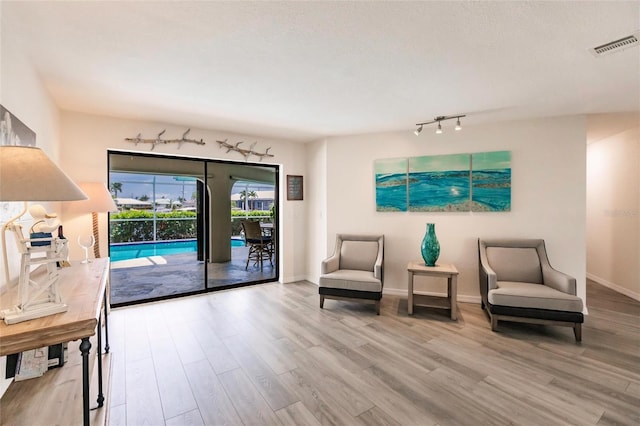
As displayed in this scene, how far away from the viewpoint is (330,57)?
2.19 metres

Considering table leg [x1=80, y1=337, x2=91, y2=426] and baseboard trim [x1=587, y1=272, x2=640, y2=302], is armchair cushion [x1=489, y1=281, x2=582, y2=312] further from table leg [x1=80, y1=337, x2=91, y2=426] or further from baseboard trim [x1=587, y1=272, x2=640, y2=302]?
table leg [x1=80, y1=337, x2=91, y2=426]

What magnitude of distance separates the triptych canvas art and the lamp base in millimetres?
3846

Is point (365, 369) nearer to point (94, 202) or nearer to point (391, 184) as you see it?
point (391, 184)

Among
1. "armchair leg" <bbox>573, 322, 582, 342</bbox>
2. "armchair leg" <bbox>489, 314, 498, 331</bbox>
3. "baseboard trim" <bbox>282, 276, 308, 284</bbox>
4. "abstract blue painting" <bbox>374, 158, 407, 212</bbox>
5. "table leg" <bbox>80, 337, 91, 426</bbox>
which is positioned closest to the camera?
"table leg" <bbox>80, 337, 91, 426</bbox>

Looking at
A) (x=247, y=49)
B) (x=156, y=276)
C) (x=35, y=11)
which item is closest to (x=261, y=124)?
(x=247, y=49)

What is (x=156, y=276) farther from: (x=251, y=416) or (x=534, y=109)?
(x=534, y=109)

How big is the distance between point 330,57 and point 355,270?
→ 2.79m

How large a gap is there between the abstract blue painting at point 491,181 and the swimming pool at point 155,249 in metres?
4.68

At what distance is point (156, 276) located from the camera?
5.09m

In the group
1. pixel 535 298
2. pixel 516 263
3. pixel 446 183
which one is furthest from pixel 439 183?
pixel 535 298

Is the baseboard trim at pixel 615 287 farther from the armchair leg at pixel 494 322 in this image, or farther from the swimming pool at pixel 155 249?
the swimming pool at pixel 155 249

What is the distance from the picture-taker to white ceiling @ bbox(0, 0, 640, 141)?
169 centimetres

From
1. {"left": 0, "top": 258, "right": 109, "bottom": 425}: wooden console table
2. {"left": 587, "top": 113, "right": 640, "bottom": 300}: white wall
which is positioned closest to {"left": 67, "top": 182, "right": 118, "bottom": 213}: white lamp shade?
{"left": 0, "top": 258, "right": 109, "bottom": 425}: wooden console table

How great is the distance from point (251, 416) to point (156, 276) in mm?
4110
